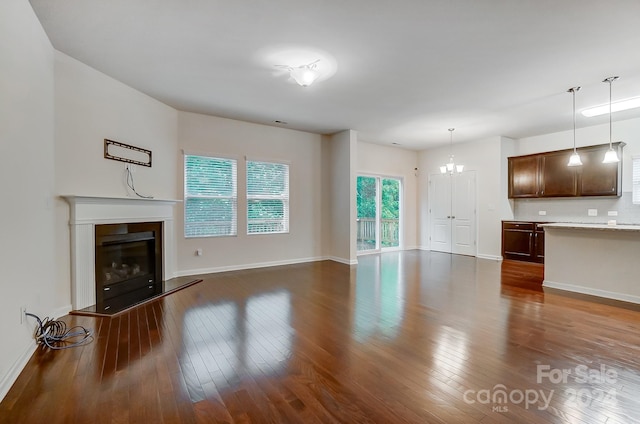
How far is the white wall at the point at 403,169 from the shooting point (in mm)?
7878

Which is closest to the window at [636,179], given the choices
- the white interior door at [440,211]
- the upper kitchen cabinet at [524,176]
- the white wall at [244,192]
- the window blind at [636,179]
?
the window blind at [636,179]

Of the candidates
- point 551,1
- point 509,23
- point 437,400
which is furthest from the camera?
point 509,23

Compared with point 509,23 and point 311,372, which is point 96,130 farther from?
point 509,23

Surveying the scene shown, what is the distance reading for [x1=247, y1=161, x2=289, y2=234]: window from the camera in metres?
6.00

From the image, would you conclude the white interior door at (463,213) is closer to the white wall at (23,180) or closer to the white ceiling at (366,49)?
the white ceiling at (366,49)

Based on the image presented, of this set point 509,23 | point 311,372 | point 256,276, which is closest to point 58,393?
point 311,372

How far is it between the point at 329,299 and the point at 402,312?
0.97 metres

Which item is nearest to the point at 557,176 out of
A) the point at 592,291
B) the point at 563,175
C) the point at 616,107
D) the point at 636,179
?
the point at 563,175

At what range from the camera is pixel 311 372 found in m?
2.21

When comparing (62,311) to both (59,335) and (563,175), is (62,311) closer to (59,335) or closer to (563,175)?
(59,335)

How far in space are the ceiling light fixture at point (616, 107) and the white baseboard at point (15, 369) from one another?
7696 mm

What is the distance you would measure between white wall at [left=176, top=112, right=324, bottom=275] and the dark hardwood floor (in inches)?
59.1

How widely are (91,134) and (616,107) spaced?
7.58 m

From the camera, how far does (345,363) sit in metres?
2.34
